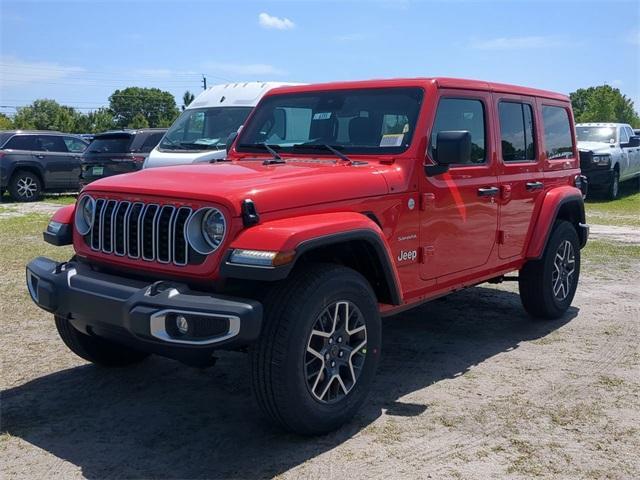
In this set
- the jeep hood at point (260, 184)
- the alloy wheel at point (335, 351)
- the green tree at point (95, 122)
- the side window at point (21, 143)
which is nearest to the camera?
the jeep hood at point (260, 184)

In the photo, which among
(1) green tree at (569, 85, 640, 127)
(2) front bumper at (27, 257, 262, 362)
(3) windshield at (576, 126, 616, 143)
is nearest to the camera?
(2) front bumper at (27, 257, 262, 362)

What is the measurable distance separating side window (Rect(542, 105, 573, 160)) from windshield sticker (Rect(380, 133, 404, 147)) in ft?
6.97

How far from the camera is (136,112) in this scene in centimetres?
10181

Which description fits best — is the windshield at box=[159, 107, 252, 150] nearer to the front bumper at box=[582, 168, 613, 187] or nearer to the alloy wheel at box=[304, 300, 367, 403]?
the alloy wheel at box=[304, 300, 367, 403]

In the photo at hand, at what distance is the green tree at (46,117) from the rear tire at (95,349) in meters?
74.1

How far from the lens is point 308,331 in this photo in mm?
3479

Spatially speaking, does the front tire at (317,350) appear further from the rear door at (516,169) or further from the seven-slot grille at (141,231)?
the rear door at (516,169)

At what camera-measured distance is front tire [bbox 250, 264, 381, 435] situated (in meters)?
3.41

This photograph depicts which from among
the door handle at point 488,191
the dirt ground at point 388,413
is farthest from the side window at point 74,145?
the door handle at point 488,191

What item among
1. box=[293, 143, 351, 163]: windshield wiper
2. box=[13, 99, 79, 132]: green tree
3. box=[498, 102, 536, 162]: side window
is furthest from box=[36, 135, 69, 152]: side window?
box=[13, 99, 79, 132]: green tree

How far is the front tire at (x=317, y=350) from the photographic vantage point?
134 inches

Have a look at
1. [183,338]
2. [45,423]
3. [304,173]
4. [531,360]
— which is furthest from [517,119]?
[45,423]

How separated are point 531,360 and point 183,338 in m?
2.90

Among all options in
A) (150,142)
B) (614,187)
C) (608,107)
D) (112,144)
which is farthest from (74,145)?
(608,107)
